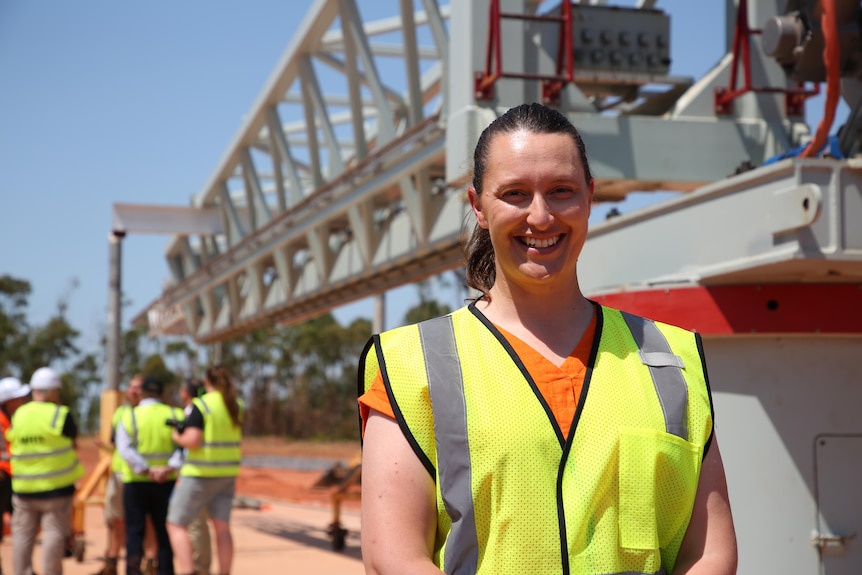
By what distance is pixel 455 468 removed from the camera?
7.14 ft

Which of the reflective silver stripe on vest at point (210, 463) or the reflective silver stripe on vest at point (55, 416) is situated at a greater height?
the reflective silver stripe on vest at point (55, 416)

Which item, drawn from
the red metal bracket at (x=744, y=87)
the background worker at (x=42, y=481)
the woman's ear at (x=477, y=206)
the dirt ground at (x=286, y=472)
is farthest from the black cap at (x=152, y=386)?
the woman's ear at (x=477, y=206)

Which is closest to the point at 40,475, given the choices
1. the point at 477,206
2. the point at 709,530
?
the point at 477,206

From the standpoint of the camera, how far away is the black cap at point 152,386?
998 cm

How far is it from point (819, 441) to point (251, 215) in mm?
13825

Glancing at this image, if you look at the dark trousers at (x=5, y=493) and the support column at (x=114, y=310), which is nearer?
the dark trousers at (x=5, y=493)

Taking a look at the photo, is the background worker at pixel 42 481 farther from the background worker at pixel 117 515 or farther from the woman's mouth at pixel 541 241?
the woman's mouth at pixel 541 241

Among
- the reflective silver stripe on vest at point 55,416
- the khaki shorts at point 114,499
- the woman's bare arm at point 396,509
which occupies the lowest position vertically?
the khaki shorts at point 114,499

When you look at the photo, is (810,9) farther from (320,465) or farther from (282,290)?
(320,465)

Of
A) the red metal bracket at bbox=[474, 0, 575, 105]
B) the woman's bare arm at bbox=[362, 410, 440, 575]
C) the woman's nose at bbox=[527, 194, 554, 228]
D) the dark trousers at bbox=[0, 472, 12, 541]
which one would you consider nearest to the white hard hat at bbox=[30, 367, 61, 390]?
the dark trousers at bbox=[0, 472, 12, 541]

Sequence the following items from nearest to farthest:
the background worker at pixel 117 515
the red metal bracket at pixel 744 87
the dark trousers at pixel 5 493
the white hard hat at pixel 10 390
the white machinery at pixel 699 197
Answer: the white machinery at pixel 699 197 < the red metal bracket at pixel 744 87 < the white hard hat at pixel 10 390 < the dark trousers at pixel 5 493 < the background worker at pixel 117 515

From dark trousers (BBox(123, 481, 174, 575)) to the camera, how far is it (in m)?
0.60

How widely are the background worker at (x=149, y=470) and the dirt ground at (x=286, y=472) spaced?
3.80 m

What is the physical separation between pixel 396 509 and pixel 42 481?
312 inches
